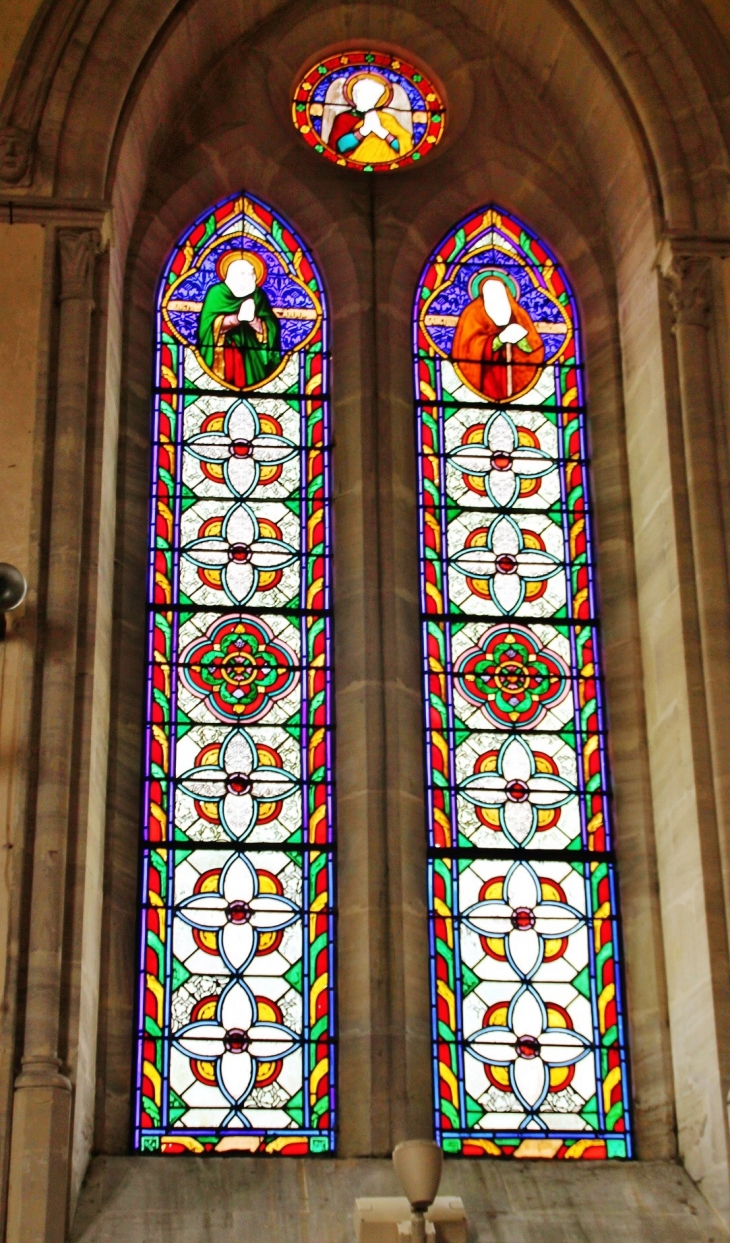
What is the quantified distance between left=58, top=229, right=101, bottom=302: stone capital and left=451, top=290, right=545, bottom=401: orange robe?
2433mm

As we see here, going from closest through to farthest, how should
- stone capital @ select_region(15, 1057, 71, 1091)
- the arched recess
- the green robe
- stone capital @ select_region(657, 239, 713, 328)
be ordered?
1. stone capital @ select_region(15, 1057, 71, 1091)
2. the arched recess
3. stone capital @ select_region(657, 239, 713, 328)
4. the green robe

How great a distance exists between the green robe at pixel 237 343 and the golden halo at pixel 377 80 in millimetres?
1608

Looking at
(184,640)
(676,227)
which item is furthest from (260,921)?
(676,227)

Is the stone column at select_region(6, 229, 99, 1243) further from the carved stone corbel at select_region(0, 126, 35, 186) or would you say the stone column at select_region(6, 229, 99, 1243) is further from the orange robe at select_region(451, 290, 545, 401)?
→ the orange robe at select_region(451, 290, 545, 401)

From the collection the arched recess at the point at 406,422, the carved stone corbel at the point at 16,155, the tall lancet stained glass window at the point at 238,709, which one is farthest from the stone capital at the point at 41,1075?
the carved stone corbel at the point at 16,155

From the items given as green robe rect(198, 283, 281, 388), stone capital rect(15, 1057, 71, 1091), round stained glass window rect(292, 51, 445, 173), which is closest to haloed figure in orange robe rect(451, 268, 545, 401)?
round stained glass window rect(292, 51, 445, 173)

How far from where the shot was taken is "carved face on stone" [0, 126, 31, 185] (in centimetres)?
1278

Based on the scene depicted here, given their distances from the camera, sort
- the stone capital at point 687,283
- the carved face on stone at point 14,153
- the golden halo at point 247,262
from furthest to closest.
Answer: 1. the golden halo at point 247,262
2. the stone capital at point 687,283
3. the carved face on stone at point 14,153

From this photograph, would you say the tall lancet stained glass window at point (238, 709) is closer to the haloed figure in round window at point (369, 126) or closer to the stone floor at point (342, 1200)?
the stone floor at point (342, 1200)

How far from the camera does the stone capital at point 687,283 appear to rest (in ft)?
42.6

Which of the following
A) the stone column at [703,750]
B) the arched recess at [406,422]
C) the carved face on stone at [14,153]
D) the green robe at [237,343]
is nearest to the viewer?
the stone column at [703,750]

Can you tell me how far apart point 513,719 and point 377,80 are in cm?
450

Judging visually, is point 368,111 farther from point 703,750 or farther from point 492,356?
point 703,750

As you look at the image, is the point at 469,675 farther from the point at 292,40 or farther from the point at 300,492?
the point at 292,40
